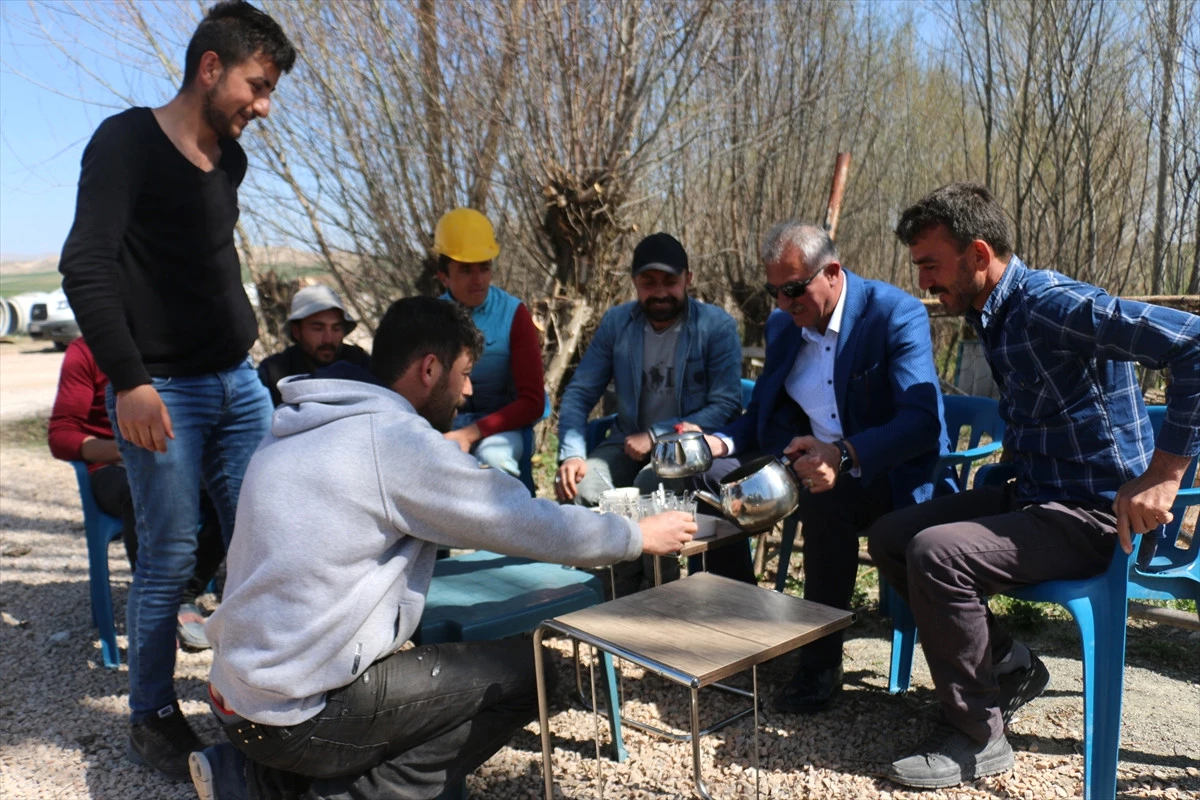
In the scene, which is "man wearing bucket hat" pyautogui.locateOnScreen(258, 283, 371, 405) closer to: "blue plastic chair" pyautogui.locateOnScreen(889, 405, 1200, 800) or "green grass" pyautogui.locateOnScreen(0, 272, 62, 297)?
"blue plastic chair" pyautogui.locateOnScreen(889, 405, 1200, 800)

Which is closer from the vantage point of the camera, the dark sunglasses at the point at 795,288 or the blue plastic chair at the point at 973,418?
the dark sunglasses at the point at 795,288

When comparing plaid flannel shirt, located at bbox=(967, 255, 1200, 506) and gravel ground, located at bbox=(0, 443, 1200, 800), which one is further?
gravel ground, located at bbox=(0, 443, 1200, 800)

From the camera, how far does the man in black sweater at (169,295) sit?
8.00 feet

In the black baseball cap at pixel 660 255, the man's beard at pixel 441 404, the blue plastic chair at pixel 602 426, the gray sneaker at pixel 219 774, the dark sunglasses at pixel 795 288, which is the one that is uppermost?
the black baseball cap at pixel 660 255

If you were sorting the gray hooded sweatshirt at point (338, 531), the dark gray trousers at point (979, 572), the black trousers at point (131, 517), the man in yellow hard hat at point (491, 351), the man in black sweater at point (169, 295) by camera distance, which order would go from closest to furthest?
the gray hooded sweatshirt at point (338, 531)
the dark gray trousers at point (979, 572)
the man in black sweater at point (169, 295)
the black trousers at point (131, 517)
the man in yellow hard hat at point (491, 351)

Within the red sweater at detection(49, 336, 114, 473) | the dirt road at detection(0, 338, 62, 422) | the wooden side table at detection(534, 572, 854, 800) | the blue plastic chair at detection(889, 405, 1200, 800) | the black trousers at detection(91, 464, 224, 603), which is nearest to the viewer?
the wooden side table at detection(534, 572, 854, 800)

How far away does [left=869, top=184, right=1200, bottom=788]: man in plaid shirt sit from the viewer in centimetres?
227

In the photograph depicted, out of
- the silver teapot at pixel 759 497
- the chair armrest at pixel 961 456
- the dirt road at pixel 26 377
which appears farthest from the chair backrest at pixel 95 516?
the dirt road at pixel 26 377

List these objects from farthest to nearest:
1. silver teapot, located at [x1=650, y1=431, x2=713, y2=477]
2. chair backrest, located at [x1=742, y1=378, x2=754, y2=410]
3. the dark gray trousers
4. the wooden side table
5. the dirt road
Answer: the dirt road
chair backrest, located at [x1=742, y1=378, x2=754, y2=410]
silver teapot, located at [x1=650, y1=431, x2=713, y2=477]
the dark gray trousers
the wooden side table

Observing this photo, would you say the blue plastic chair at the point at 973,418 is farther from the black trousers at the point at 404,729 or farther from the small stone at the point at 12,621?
the small stone at the point at 12,621

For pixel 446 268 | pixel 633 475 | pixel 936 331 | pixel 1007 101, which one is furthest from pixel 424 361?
pixel 936 331

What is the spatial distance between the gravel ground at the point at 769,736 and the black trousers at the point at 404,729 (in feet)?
1.46

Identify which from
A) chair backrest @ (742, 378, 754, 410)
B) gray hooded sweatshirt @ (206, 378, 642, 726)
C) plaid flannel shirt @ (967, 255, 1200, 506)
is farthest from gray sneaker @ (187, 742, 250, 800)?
chair backrest @ (742, 378, 754, 410)

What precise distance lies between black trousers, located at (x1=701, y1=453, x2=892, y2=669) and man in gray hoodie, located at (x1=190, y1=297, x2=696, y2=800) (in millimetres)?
874
